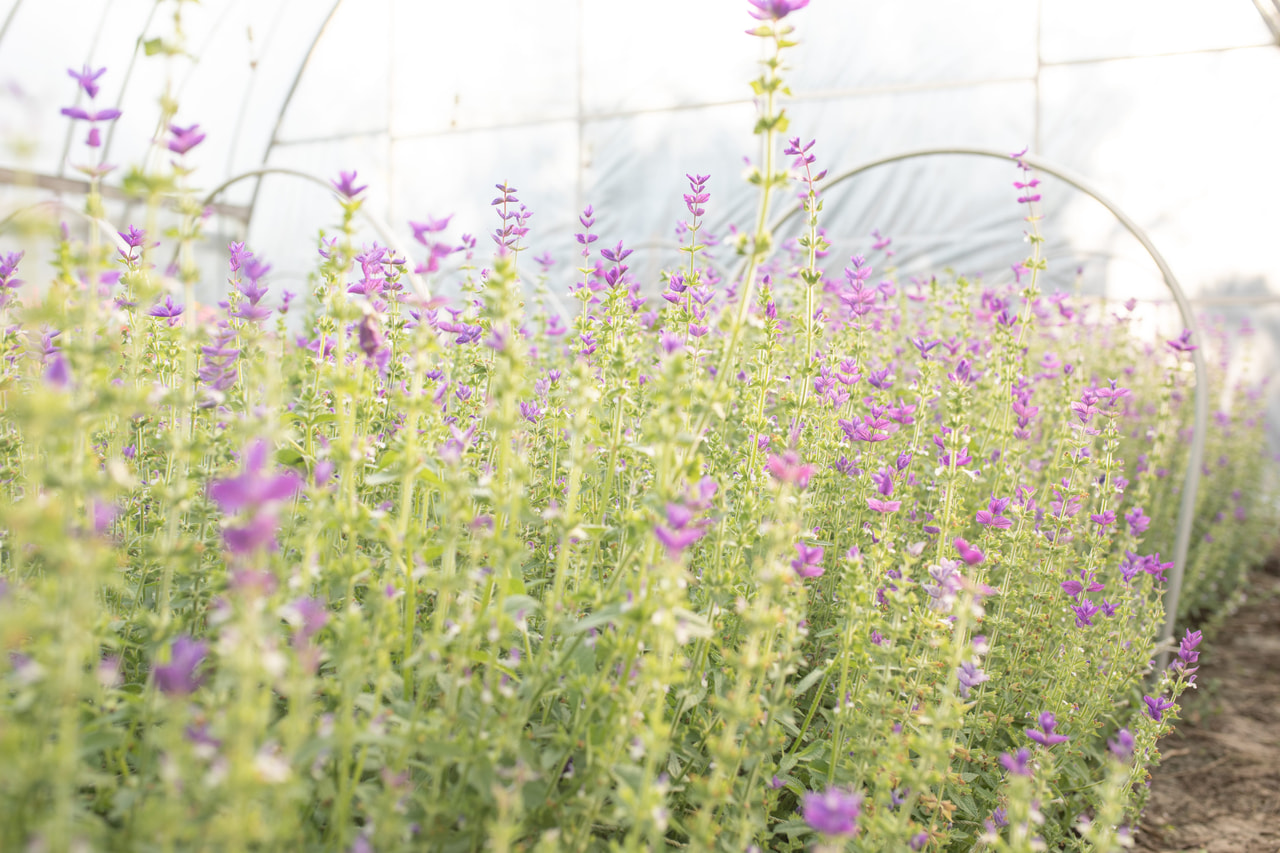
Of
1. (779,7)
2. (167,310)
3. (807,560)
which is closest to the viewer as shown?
(779,7)

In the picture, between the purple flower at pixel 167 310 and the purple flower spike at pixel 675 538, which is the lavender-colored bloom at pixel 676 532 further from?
the purple flower at pixel 167 310

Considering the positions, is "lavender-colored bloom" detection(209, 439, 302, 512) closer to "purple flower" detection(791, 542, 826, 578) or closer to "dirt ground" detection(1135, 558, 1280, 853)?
"purple flower" detection(791, 542, 826, 578)

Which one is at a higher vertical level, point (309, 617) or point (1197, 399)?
point (1197, 399)

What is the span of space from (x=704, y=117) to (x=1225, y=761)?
9.79 m

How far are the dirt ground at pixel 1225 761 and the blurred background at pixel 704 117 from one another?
490 cm

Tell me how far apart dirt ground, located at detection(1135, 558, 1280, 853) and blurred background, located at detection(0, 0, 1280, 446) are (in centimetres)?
490

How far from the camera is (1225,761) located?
3.62 m

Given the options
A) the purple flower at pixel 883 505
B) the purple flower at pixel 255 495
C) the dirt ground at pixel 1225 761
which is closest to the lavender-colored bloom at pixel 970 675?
the purple flower at pixel 883 505

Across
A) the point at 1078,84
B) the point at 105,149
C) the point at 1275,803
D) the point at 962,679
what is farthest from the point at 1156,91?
the point at 105,149

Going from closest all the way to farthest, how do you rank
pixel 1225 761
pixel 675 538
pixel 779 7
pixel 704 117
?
1. pixel 675 538
2. pixel 779 7
3. pixel 1225 761
4. pixel 704 117

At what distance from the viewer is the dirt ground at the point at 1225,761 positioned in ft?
9.86

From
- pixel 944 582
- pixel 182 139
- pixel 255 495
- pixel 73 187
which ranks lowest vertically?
pixel 944 582

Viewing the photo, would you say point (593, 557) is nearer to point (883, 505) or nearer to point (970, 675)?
point (883, 505)

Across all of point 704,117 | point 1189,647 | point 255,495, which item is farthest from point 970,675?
point 704,117
